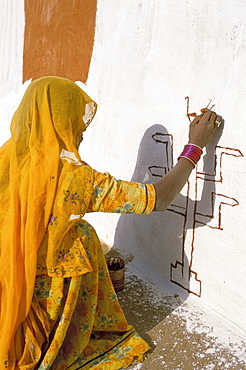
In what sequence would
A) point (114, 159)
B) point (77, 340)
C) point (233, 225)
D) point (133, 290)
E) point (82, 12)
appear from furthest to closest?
point (82, 12), point (114, 159), point (133, 290), point (233, 225), point (77, 340)

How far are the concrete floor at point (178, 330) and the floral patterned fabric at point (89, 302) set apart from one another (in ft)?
0.42

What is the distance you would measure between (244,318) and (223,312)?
140 mm

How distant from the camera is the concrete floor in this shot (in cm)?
164

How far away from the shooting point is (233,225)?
1.87 m

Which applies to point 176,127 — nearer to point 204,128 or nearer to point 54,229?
point 204,128

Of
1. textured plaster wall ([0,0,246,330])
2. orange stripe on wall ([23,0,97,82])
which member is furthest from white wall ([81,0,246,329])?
orange stripe on wall ([23,0,97,82])

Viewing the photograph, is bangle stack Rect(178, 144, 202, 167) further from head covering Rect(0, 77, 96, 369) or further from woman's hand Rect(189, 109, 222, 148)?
head covering Rect(0, 77, 96, 369)

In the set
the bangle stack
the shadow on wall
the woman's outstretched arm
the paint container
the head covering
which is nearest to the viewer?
the head covering

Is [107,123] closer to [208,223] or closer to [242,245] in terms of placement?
[208,223]

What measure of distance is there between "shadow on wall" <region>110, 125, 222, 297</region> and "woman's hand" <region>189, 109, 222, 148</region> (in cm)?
11

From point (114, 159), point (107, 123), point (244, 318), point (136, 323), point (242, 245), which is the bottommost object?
point (136, 323)

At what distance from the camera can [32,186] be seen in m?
1.43

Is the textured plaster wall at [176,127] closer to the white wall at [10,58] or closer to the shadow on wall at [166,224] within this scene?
the shadow on wall at [166,224]

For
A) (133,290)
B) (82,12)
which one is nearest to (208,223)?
(133,290)
